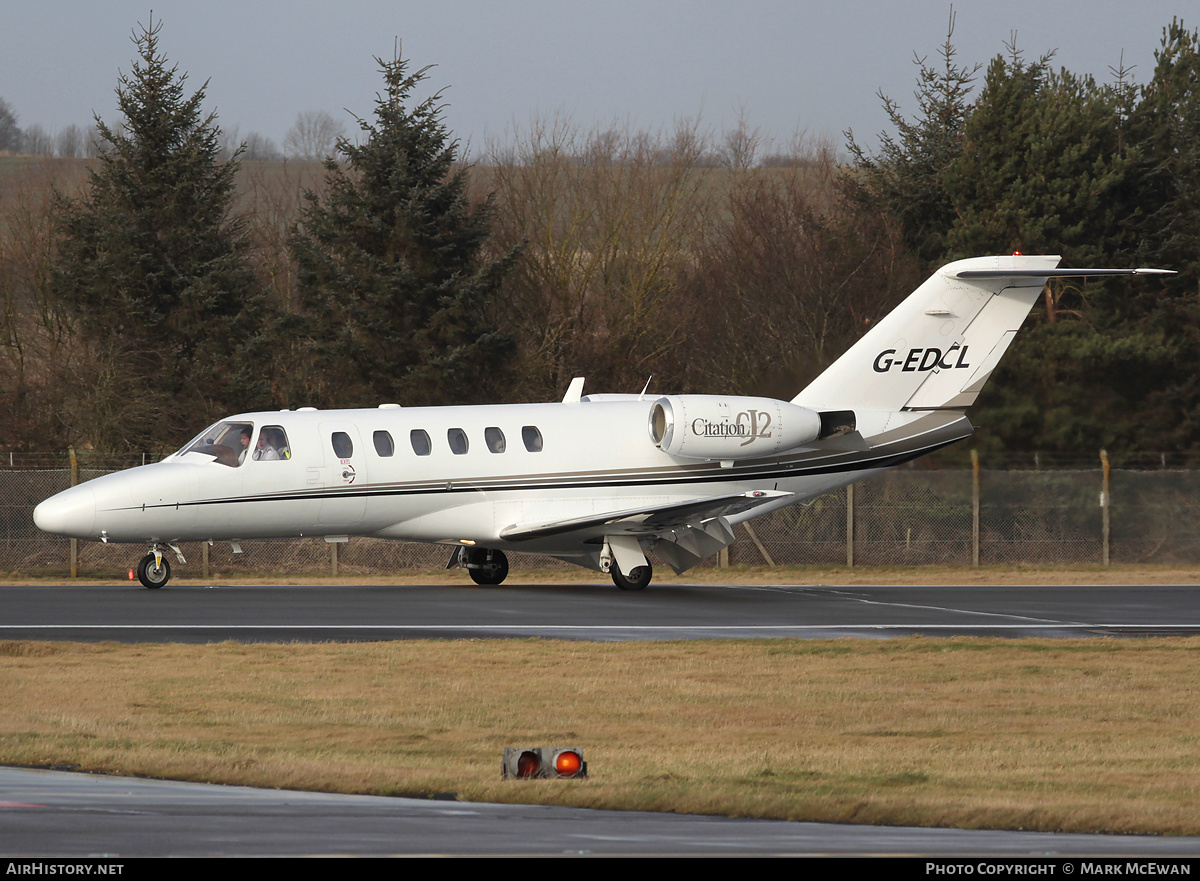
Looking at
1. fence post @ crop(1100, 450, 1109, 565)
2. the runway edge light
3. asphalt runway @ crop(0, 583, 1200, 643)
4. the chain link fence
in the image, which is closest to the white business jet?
asphalt runway @ crop(0, 583, 1200, 643)

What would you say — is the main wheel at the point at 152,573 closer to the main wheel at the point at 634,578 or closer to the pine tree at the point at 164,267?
the main wheel at the point at 634,578

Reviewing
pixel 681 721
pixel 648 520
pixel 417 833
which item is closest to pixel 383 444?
pixel 648 520

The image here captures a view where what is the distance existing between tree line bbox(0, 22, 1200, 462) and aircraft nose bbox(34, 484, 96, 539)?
14296mm

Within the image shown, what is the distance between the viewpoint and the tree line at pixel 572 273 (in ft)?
125

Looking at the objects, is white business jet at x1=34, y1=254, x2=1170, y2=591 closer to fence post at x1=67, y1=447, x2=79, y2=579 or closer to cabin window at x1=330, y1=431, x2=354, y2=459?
cabin window at x1=330, y1=431, x2=354, y2=459

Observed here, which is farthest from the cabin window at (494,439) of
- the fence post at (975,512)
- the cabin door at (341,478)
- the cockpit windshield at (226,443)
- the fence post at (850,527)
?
the fence post at (975,512)

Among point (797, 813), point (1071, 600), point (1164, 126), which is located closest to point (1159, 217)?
point (1164, 126)

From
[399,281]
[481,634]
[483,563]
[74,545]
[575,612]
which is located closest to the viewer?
[481,634]

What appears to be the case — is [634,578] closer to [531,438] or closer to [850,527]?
[531,438]

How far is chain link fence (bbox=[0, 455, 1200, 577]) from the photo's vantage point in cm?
3003

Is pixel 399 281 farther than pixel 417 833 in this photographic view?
Yes

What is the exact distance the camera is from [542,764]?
862 cm

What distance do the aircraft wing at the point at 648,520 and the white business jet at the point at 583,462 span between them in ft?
0.11

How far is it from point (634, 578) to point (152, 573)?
7.34 meters
